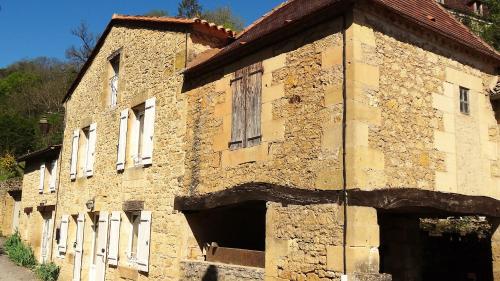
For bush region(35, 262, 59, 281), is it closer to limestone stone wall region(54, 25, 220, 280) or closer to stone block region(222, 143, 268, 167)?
limestone stone wall region(54, 25, 220, 280)

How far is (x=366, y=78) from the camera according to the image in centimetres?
589

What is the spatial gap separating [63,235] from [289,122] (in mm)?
9211

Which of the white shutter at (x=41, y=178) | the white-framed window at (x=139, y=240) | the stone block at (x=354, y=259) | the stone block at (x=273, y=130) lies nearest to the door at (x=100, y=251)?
the white-framed window at (x=139, y=240)

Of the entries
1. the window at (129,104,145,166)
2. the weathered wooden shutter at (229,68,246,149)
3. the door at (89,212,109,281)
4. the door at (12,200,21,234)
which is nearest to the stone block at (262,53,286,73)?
the weathered wooden shutter at (229,68,246,149)

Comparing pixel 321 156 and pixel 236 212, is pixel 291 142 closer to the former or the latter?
pixel 321 156

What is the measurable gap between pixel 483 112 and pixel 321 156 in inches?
127

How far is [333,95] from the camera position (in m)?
5.97

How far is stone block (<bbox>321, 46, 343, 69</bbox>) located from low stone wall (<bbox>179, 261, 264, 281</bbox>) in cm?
293

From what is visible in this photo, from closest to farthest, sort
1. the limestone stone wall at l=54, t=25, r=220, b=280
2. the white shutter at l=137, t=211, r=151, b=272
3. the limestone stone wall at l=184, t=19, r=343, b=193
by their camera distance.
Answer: the limestone stone wall at l=184, t=19, r=343, b=193, the limestone stone wall at l=54, t=25, r=220, b=280, the white shutter at l=137, t=211, r=151, b=272

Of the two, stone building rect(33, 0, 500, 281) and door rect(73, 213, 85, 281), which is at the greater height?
stone building rect(33, 0, 500, 281)

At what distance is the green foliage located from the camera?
15492 millimetres

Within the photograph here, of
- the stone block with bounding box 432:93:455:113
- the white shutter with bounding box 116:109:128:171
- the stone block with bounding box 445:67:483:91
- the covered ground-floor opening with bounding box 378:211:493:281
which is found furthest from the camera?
the white shutter with bounding box 116:109:128:171

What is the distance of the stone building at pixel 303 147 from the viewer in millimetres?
5840

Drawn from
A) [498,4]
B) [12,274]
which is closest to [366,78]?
[12,274]
